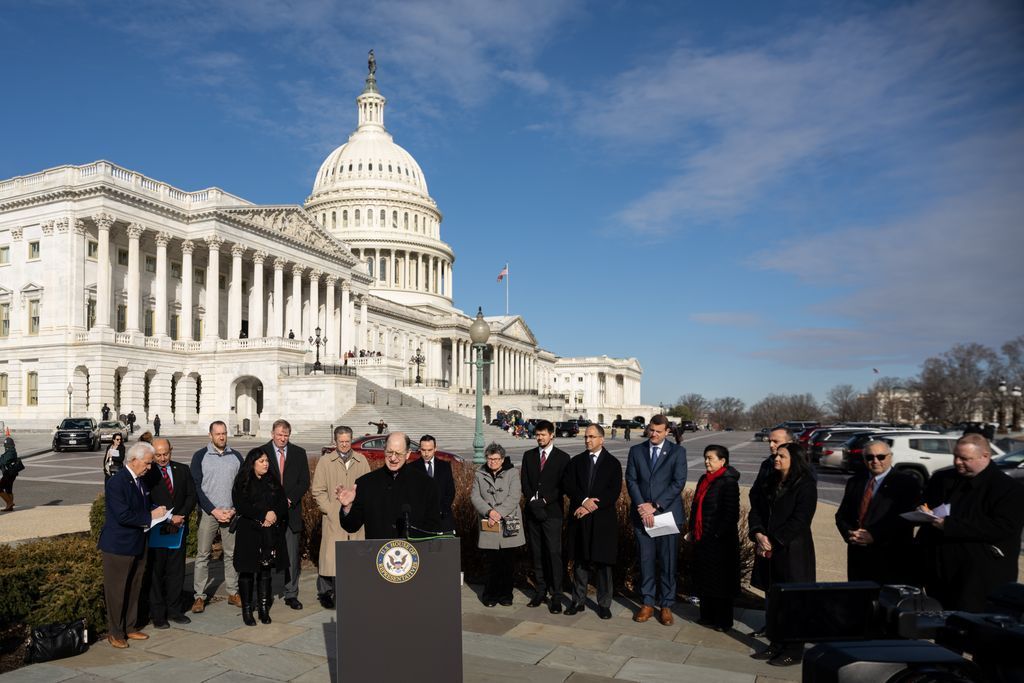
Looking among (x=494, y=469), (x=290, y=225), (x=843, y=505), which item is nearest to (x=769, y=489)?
(x=843, y=505)

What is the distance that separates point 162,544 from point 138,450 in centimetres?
135

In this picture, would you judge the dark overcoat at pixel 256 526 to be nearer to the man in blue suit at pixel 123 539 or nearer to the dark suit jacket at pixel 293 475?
the dark suit jacket at pixel 293 475

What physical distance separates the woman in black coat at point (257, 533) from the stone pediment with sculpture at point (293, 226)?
55.0 metres

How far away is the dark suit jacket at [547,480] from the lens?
9461 mm

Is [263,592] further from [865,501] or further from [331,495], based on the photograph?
[865,501]

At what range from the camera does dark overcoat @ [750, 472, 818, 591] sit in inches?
307

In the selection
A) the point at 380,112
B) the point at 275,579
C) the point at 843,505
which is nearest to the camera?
the point at 843,505

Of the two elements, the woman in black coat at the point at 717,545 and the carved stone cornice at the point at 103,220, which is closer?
the woman in black coat at the point at 717,545

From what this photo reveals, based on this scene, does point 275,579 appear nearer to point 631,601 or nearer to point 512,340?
point 631,601

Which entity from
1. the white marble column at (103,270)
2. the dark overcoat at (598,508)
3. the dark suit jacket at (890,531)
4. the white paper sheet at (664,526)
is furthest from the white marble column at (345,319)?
the dark suit jacket at (890,531)

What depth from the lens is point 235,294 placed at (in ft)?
207

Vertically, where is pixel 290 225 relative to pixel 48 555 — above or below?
above

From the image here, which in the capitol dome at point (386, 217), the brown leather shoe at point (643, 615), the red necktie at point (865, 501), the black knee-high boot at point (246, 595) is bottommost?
the brown leather shoe at point (643, 615)

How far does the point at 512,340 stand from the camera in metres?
118
